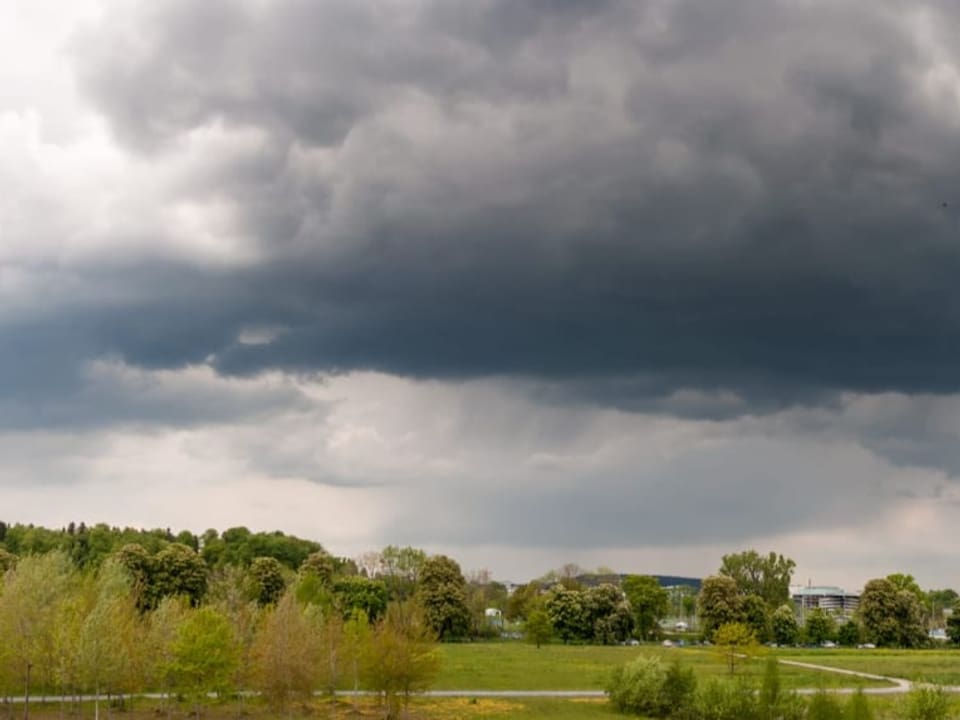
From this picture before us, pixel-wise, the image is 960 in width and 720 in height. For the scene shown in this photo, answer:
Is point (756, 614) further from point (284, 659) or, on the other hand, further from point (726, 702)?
point (284, 659)

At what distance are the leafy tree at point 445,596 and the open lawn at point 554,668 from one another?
33.7 feet

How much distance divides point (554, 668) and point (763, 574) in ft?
346

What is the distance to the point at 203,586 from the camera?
123562 millimetres

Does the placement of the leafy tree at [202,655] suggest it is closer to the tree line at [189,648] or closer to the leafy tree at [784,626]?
the tree line at [189,648]

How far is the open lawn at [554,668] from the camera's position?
83000mm

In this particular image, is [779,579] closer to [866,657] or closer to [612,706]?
[866,657]

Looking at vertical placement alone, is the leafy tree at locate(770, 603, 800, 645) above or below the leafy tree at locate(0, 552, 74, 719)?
below

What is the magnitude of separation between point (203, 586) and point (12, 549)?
188 ft

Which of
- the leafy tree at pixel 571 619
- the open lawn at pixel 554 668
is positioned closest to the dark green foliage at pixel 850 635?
the open lawn at pixel 554 668

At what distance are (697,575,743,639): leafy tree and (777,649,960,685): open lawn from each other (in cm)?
1399

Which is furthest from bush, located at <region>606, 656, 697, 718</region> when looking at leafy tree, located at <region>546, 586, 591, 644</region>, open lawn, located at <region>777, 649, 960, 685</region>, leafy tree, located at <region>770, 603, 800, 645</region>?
leafy tree, located at <region>770, 603, 800, 645</region>

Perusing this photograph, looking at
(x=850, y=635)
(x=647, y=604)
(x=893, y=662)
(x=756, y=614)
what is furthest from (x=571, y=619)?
(x=893, y=662)

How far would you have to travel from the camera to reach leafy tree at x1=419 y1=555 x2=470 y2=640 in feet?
470

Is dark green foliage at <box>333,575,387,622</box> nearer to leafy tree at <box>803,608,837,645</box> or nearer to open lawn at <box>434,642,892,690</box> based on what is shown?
open lawn at <box>434,642,892,690</box>
